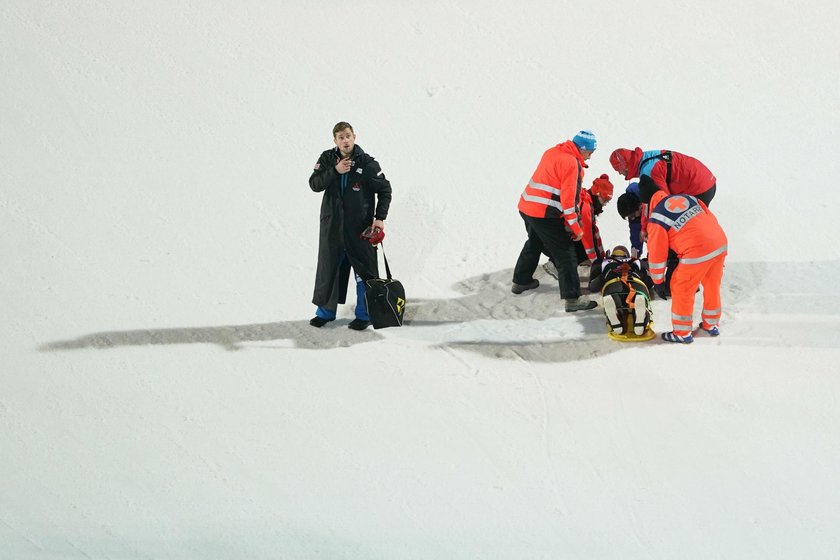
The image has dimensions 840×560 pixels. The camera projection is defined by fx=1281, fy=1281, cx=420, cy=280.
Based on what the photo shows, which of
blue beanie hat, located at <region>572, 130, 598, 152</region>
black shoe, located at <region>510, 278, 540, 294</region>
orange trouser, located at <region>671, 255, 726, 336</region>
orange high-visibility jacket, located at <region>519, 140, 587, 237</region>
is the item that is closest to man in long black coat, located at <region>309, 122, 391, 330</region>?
orange high-visibility jacket, located at <region>519, 140, 587, 237</region>

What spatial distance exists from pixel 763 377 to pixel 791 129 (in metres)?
4.27

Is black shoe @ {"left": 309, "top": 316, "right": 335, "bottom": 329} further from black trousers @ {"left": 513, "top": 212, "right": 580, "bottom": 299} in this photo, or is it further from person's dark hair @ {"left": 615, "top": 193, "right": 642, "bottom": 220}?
person's dark hair @ {"left": 615, "top": 193, "right": 642, "bottom": 220}

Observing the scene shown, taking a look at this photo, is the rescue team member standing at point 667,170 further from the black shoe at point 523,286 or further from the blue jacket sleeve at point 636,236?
the black shoe at point 523,286

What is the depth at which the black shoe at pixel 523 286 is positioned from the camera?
10.0 meters

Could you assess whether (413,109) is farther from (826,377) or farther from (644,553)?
(644,553)

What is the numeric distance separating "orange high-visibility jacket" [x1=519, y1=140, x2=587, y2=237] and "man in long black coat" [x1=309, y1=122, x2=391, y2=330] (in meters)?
1.13

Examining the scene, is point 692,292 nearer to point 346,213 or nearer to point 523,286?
point 523,286

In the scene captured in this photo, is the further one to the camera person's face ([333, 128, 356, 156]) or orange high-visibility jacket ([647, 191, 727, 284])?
person's face ([333, 128, 356, 156])

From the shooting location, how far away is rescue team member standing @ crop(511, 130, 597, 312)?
939 centimetres

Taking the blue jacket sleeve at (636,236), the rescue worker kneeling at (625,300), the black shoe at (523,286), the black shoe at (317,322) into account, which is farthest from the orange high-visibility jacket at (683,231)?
the black shoe at (317,322)

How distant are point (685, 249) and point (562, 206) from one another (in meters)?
1.04

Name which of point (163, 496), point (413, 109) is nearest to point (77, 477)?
point (163, 496)

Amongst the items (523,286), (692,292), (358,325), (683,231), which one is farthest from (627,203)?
(358,325)

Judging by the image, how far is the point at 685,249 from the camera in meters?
8.87
